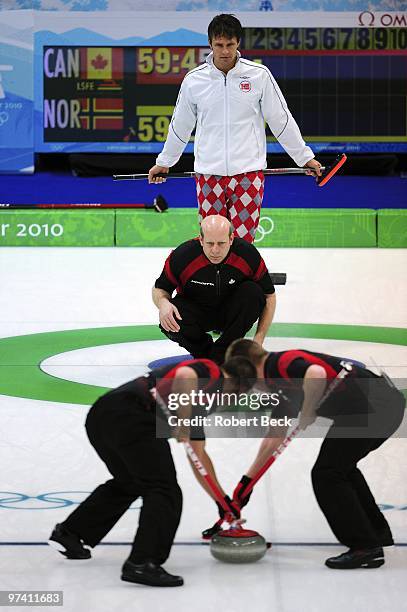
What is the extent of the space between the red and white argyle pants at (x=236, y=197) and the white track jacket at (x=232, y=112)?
1.9 inches

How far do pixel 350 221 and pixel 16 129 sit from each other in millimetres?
3991

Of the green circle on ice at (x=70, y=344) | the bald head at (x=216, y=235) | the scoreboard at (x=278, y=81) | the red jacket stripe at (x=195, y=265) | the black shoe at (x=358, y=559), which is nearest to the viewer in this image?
the black shoe at (x=358, y=559)

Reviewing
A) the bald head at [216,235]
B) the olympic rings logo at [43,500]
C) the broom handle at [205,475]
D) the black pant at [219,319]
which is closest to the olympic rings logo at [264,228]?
the black pant at [219,319]

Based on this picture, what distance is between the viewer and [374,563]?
10.4 ft

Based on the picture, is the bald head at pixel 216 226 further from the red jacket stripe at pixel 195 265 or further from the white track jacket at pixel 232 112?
the white track jacket at pixel 232 112

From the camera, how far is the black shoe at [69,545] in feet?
10.5

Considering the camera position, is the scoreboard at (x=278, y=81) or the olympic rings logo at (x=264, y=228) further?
the scoreboard at (x=278, y=81)

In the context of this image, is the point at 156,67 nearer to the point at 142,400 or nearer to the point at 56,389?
the point at 56,389

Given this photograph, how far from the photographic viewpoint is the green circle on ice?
17.8 feet

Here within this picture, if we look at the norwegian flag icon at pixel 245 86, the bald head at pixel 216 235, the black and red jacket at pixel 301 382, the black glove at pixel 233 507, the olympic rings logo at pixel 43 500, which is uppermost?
the norwegian flag icon at pixel 245 86

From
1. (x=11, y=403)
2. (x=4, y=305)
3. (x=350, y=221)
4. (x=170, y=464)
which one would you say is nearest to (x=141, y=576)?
(x=170, y=464)

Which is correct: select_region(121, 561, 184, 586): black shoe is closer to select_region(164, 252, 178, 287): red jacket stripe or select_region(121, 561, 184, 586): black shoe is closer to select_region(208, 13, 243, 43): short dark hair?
select_region(164, 252, 178, 287): red jacket stripe

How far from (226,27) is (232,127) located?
594 mm

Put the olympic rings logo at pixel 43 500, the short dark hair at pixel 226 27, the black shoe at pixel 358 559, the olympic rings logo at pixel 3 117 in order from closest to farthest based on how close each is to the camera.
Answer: the black shoe at pixel 358 559 → the olympic rings logo at pixel 43 500 → the short dark hair at pixel 226 27 → the olympic rings logo at pixel 3 117
